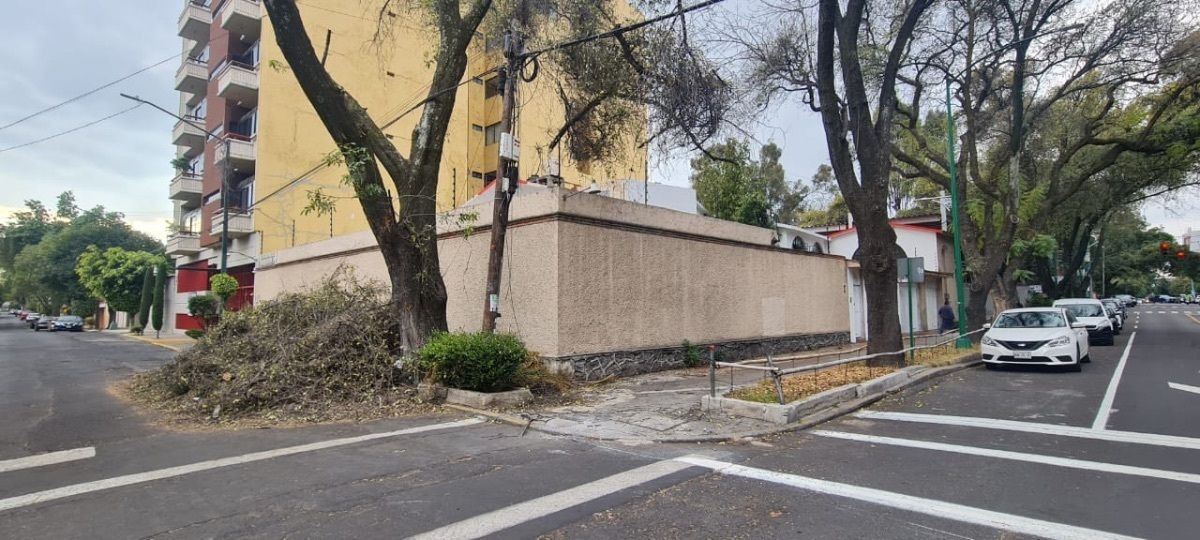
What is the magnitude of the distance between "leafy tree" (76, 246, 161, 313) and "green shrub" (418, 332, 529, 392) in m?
40.7

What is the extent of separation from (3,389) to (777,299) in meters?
17.7

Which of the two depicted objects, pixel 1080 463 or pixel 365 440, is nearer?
pixel 1080 463

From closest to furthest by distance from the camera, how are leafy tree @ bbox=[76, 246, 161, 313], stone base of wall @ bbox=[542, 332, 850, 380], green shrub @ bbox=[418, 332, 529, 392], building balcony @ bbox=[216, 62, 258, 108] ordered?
1. green shrub @ bbox=[418, 332, 529, 392]
2. stone base of wall @ bbox=[542, 332, 850, 380]
3. building balcony @ bbox=[216, 62, 258, 108]
4. leafy tree @ bbox=[76, 246, 161, 313]

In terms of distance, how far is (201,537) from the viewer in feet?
13.7

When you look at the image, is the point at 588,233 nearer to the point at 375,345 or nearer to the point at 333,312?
the point at 375,345

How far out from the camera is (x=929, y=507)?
4723mm

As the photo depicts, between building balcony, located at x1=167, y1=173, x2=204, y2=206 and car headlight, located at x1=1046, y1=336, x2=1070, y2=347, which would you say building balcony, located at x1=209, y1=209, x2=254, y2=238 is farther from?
car headlight, located at x1=1046, y1=336, x2=1070, y2=347

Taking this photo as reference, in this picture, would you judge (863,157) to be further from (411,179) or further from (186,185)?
(186,185)

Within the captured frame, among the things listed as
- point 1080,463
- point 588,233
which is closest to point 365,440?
point 588,233

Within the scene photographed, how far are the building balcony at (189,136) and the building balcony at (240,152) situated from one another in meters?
7.14

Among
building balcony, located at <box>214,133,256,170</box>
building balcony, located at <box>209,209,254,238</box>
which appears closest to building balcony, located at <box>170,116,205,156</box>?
building balcony, located at <box>214,133,256,170</box>

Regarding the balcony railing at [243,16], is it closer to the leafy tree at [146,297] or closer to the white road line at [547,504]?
the leafy tree at [146,297]

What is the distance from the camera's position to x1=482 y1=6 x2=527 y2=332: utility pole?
1024 cm

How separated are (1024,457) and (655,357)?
770 cm
